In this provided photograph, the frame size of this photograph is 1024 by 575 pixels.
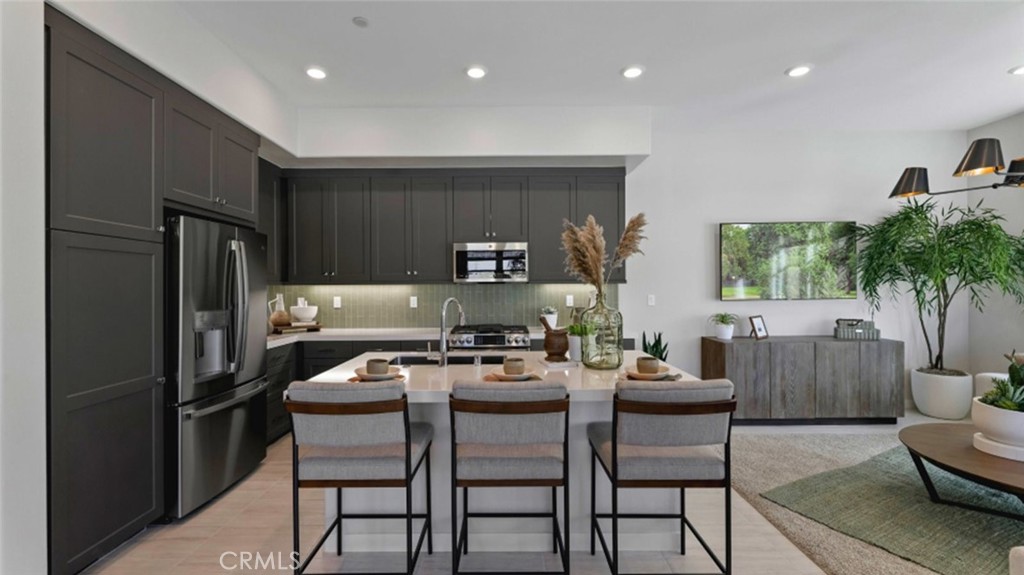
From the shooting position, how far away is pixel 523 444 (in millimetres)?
1771

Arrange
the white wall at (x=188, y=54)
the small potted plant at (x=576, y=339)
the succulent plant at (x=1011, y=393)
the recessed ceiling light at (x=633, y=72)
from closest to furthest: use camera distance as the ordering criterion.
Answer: the white wall at (x=188, y=54) → the succulent plant at (x=1011, y=393) → the small potted plant at (x=576, y=339) → the recessed ceiling light at (x=633, y=72)

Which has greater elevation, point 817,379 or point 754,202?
point 754,202

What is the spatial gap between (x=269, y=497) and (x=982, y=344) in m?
6.54

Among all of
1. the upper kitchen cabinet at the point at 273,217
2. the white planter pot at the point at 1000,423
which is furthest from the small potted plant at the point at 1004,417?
the upper kitchen cabinet at the point at 273,217

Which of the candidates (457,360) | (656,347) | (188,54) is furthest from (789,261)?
Answer: (188,54)

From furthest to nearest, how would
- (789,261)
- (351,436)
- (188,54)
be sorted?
(789,261), (188,54), (351,436)

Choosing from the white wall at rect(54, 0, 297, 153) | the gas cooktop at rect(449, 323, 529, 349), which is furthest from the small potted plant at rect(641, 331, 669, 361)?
the white wall at rect(54, 0, 297, 153)

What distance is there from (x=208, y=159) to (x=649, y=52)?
2914 millimetres

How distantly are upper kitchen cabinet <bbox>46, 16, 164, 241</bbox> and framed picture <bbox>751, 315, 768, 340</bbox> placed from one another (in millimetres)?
4741

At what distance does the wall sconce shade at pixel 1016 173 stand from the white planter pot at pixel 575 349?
294cm

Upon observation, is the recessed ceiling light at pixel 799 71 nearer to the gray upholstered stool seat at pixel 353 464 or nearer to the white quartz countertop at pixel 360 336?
the white quartz countertop at pixel 360 336

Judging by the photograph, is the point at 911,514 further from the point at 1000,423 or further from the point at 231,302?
the point at 231,302

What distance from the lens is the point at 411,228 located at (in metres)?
4.32

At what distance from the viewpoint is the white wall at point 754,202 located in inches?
184
